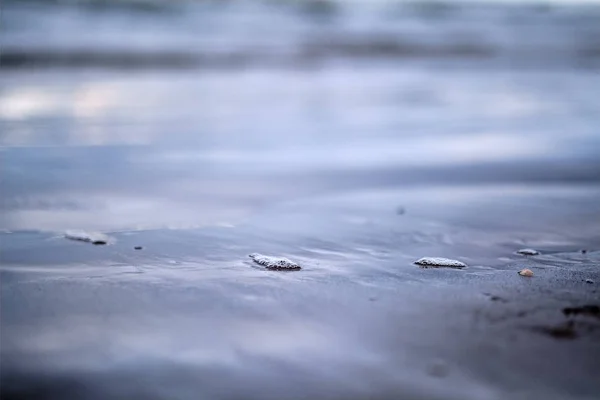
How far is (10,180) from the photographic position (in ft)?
14.6

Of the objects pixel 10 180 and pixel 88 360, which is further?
pixel 10 180

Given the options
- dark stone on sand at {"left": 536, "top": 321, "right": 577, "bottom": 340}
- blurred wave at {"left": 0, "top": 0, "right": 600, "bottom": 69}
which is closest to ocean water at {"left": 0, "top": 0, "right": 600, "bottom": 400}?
dark stone on sand at {"left": 536, "top": 321, "right": 577, "bottom": 340}

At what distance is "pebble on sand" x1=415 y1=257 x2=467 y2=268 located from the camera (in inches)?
115

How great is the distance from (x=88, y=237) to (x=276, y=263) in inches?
36.4

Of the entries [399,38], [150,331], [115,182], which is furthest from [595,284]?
[399,38]

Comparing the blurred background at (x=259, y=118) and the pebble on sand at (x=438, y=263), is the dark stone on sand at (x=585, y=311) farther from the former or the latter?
the blurred background at (x=259, y=118)

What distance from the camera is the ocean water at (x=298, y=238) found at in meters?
2.01

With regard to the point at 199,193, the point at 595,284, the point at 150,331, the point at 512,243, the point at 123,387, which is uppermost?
the point at 199,193

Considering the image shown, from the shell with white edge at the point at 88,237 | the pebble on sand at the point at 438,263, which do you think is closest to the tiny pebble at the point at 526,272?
the pebble on sand at the point at 438,263

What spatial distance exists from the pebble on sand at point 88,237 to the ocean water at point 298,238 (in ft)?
0.16

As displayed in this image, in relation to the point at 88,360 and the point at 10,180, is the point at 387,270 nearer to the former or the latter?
the point at 88,360

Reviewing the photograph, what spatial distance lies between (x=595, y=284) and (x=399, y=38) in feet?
49.1

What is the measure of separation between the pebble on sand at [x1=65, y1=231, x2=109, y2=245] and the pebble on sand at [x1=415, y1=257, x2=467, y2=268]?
1366 mm

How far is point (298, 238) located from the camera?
337 centimetres
